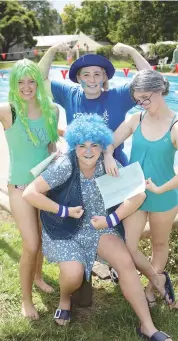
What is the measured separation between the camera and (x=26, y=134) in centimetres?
280

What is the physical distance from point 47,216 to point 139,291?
766 millimetres

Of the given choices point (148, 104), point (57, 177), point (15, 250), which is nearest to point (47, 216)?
point (57, 177)

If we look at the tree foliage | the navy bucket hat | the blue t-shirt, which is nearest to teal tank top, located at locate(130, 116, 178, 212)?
the blue t-shirt

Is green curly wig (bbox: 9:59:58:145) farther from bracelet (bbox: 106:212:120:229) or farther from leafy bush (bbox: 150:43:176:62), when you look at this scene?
leafy bush (bbox: 150:43:176:62)

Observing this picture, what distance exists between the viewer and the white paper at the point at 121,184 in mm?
2656

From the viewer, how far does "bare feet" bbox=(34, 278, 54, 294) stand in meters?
3.36

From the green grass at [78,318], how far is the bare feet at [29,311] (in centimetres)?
5

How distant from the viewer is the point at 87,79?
9.87 ft

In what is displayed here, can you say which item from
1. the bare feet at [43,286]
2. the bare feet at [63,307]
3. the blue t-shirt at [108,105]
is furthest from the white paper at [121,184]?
the bare feet at [43,286]

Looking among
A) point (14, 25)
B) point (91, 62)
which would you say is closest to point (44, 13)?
point (14, 25)

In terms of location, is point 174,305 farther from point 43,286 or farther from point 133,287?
point 43,286

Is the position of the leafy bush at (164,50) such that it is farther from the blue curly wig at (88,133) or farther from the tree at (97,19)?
the tree at (97,19)

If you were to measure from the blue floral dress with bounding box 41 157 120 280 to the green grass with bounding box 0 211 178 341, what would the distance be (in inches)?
17.1

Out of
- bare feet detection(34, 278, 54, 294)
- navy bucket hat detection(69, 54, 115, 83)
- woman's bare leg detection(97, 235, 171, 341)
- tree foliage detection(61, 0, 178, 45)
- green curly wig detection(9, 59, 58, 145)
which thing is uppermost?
tree foliage detection(61, 0, 178, 45)
